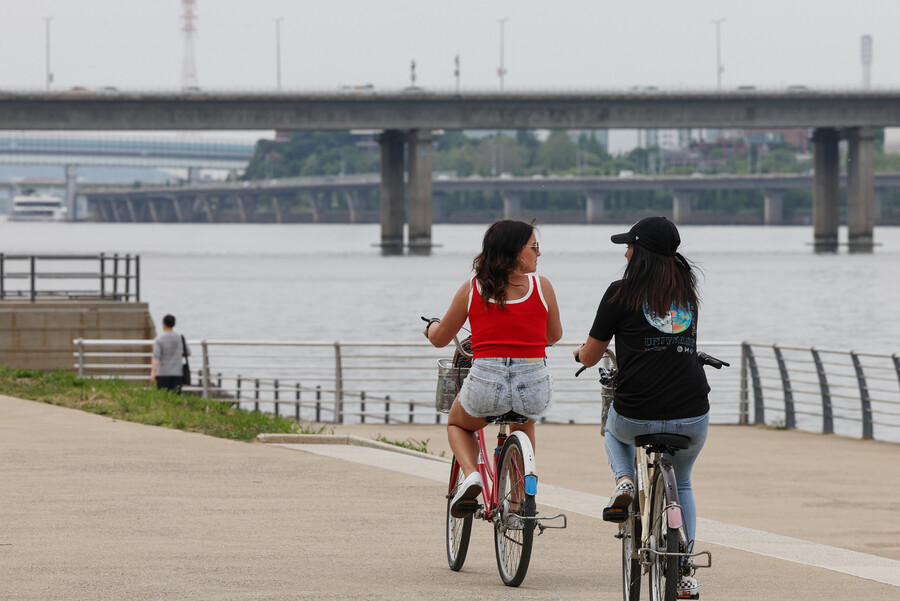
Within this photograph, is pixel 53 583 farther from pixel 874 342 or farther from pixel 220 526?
pixel 874 342

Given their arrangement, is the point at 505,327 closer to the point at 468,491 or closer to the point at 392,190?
the point at 468,491

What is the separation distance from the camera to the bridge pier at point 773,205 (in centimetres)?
18462

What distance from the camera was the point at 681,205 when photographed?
191 metres

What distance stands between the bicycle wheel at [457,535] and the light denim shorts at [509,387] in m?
0.62

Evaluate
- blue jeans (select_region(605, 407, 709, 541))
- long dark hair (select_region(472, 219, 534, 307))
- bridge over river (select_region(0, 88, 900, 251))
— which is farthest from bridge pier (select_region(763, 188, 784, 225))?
blue jeans (select_region(605, 407, 709, 541))

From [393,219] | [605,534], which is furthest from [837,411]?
[393,219]

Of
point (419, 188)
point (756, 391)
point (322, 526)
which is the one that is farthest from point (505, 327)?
point (419, 188)

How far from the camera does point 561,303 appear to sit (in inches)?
2564

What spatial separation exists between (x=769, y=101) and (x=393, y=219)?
28.7 m

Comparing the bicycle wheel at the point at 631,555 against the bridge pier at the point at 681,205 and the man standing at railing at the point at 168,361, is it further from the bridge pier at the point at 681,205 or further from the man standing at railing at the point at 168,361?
the bridge pier at the point at 681,205

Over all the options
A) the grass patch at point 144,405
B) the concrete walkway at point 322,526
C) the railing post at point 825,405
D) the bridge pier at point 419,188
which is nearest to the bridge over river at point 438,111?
the bridge pier at point 419,188

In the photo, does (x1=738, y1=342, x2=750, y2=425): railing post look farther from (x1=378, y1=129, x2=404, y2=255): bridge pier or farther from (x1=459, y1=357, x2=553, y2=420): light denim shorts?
(x1=378, y1=129, x2=404, y2=255): bridge pier

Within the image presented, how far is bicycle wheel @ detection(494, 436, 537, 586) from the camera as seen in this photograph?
7.80 metres

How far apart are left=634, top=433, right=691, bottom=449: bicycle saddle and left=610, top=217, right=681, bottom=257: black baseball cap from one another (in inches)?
33.0
